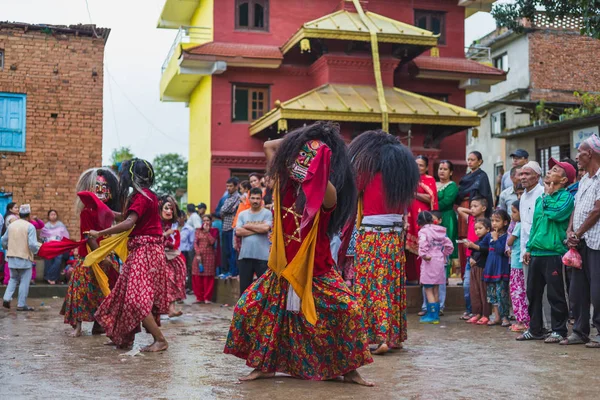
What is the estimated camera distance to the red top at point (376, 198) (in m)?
7.81

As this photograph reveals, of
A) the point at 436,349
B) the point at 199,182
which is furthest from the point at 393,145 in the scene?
the point at 199,182

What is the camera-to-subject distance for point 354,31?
21.9m

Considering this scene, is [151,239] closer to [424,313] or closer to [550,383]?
[550,383]

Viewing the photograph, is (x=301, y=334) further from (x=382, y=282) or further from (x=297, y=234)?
(x=382, y=282)

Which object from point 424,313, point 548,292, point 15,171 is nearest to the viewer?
point 548,292

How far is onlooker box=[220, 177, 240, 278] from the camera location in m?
14.4

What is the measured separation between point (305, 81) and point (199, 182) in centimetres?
475

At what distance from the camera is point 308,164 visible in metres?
5.86

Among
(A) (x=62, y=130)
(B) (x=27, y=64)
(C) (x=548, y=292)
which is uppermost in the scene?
(B) (x=27, y=64)

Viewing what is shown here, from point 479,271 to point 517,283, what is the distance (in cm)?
99

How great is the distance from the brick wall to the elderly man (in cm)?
2679

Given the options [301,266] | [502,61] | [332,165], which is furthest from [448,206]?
[502,61]

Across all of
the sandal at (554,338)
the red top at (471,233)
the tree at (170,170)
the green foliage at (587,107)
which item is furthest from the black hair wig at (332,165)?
the tree at (170,170)

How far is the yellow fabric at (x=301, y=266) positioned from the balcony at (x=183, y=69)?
57.7 ft
